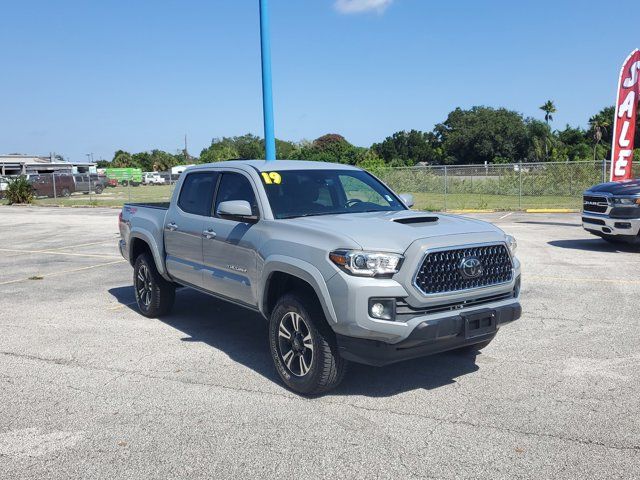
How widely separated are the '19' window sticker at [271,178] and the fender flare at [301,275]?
3.15 ft

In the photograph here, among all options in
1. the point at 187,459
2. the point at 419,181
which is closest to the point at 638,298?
the point at 187,459

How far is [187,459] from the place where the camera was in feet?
12.5

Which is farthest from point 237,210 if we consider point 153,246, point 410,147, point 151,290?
point 410,147

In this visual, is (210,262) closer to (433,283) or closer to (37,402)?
(37,402)

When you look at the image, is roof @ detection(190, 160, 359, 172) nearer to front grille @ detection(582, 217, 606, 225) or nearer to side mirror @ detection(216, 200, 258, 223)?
side mirror @ detection(216, 200, 258, 223)

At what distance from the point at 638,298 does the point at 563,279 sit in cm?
148

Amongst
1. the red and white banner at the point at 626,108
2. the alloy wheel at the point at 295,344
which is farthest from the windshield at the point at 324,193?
the red and white banner at the point at 626,108

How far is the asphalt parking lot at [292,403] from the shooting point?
3.74 m

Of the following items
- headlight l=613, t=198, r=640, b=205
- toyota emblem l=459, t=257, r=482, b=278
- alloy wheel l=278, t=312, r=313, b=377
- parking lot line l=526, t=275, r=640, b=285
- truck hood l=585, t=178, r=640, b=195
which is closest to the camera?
toyota emblem l=459, t=257, r=482, b=278

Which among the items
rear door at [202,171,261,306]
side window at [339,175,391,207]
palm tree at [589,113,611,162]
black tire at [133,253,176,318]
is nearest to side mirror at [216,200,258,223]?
rear door at [202,171,261,306]

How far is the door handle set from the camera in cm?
598

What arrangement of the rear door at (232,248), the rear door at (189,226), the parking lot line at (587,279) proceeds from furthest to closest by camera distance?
the parking lot line at (587,279), the rear door at (189,226), the rear door at (232,248)

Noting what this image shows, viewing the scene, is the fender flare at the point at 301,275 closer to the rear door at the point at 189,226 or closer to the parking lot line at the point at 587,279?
the rear door at the point at 189,226

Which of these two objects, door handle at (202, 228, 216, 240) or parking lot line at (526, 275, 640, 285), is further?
parking lot line at (526, 275, 640, 285)
